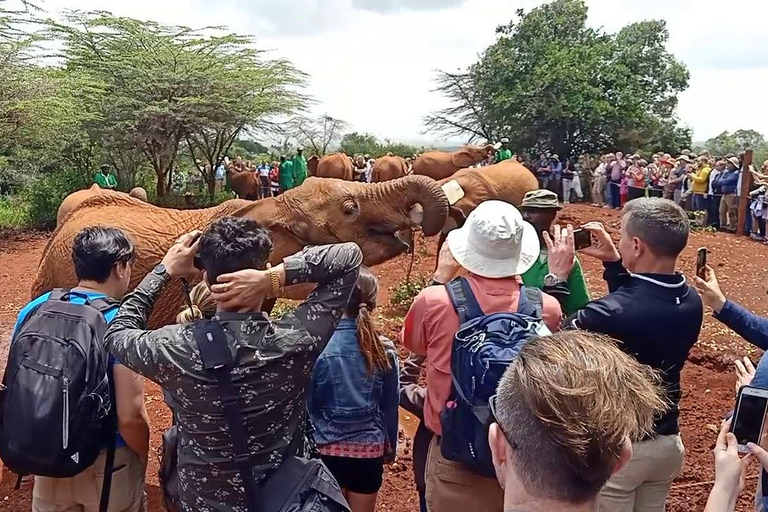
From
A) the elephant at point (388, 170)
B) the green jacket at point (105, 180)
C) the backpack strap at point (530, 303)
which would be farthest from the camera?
the elephant at point (388, 170)

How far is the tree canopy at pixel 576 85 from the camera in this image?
1164 inches

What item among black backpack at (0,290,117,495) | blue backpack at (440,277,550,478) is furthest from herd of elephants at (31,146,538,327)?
blue backpack at (440,277,550,478)

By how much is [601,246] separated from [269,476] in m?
2.03

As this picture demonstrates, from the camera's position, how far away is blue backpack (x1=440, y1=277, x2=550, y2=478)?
2488 millimetres

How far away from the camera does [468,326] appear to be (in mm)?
2605

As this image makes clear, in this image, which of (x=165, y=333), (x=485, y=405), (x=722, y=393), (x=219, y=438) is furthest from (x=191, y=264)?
(x=722, y=393)

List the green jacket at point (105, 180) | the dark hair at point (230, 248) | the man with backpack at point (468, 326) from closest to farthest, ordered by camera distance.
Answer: the dark hair at point (230, 248), the man with backpack at point (468, 326), the green jacket at point (105, 180)

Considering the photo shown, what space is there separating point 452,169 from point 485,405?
1859cm

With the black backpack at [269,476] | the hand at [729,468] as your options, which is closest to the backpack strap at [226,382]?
the black backpack at [269,476]

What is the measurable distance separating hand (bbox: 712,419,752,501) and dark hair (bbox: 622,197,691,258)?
1149mm

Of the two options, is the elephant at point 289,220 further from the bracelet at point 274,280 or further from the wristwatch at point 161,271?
the bracelet at point 274,280

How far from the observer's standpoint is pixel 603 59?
30.6 m

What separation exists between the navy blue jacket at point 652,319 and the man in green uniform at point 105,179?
1829 cm

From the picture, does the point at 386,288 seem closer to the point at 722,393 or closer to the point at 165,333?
the point at 722,393
